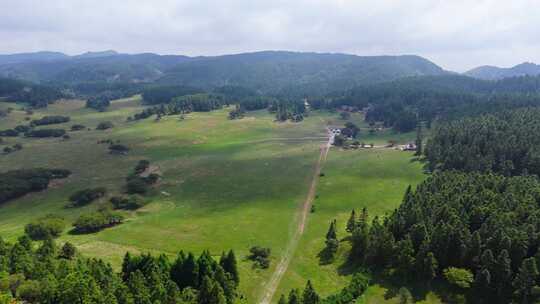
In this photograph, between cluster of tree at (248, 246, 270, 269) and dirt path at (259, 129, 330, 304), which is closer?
dirt path at (259, 129, 330, 304)

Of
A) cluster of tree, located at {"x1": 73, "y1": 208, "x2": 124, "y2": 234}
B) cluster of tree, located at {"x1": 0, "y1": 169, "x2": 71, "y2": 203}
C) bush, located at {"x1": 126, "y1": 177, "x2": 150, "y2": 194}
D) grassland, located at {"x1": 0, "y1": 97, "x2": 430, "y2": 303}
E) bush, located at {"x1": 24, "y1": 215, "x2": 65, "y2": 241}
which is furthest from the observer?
bush, located at {"x1": 126, "y1": 177, "x2": 150, "y2": 194}

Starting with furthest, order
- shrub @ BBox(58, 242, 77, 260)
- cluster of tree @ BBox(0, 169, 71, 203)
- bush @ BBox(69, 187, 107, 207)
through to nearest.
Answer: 1. cluster of tree @ BBox(0, 169, 71, 203)
2. bush @ BBox(69, 187, 107, 207)
3. shrub @ BBox(58, 242, 77, 260)

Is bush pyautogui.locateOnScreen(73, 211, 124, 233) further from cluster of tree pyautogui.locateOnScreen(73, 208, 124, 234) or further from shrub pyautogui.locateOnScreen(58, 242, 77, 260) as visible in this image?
shrub pyautogui.locateOnScreen(58, 242, 77, 260)

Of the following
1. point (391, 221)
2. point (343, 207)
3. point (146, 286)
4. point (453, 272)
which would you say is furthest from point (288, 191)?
point (146, 286)

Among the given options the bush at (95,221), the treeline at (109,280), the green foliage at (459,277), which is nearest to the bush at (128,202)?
the bush at (95,221)

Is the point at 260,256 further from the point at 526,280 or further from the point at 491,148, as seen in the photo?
the point at 491,148

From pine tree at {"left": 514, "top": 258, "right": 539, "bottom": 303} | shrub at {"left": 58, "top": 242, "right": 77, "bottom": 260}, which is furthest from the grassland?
pine tree at {"left": 514, "top": 258, "right": 539, "bottom": 303}

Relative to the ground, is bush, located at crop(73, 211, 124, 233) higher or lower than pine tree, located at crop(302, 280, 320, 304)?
lower
